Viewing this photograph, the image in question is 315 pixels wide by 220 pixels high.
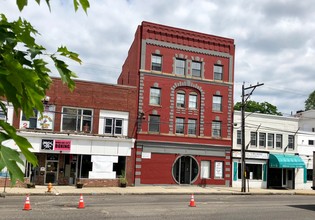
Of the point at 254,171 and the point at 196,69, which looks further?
the point at 254,171

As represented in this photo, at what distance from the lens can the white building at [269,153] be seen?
3822 centimetres

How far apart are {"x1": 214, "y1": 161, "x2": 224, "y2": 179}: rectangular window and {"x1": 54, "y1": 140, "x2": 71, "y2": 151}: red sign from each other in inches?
555

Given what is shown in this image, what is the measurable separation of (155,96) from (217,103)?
6642mm

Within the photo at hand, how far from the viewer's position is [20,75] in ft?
6.08

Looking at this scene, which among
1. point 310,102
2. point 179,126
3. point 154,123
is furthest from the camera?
point 310,102

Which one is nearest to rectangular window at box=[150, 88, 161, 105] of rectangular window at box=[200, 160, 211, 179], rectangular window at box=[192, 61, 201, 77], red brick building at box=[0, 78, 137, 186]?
red brick building at box=[0, 78, 137, 186]

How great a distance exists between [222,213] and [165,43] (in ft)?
70.4

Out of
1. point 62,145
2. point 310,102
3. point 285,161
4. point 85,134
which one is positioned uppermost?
point 310,102

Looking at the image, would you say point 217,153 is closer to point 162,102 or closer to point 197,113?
point 197,113

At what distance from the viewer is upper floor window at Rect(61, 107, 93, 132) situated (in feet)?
104

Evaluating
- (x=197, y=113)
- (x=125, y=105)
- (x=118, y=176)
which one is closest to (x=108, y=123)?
(x=125, y=105)

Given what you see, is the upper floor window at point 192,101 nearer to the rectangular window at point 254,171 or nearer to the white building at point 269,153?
the white building at point 269,153

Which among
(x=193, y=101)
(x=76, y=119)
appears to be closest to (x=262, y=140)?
(x=193, y=101)

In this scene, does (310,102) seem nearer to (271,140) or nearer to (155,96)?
(271,140)
